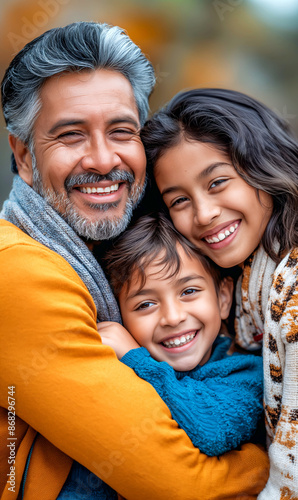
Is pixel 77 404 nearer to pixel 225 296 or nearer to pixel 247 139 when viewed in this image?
pixel 225 296

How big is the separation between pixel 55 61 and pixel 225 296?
53.5 inches

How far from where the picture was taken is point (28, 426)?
5.70 ft

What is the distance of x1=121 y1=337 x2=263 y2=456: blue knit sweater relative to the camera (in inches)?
69.1

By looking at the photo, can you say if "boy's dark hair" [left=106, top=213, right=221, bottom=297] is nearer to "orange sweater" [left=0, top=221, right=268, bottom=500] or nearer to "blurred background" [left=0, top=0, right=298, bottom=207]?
"orange sweater" [left=0, top=221, right=268, bottom=500]

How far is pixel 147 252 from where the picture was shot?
221 cm

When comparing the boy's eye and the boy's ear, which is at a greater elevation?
the boy's eye

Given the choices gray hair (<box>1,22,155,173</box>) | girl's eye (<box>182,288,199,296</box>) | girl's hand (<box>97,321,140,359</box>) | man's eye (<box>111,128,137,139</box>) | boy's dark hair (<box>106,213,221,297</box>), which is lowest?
girl's hand (<box>97,321,140,359</box>)

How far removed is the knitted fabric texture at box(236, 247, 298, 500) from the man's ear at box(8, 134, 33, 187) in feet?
3.85

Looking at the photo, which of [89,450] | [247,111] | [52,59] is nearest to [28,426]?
[89,450]

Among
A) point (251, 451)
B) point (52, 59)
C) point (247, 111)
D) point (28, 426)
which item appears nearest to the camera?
point (28, 426)

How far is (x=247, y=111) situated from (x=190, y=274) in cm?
84

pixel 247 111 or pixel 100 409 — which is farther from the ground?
pixel 247 111

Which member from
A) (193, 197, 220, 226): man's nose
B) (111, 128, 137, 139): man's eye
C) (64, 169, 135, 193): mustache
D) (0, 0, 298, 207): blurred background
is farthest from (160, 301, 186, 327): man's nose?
(0, 0, 298, 207): blurred background

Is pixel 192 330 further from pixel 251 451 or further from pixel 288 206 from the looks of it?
pixel 288 206
